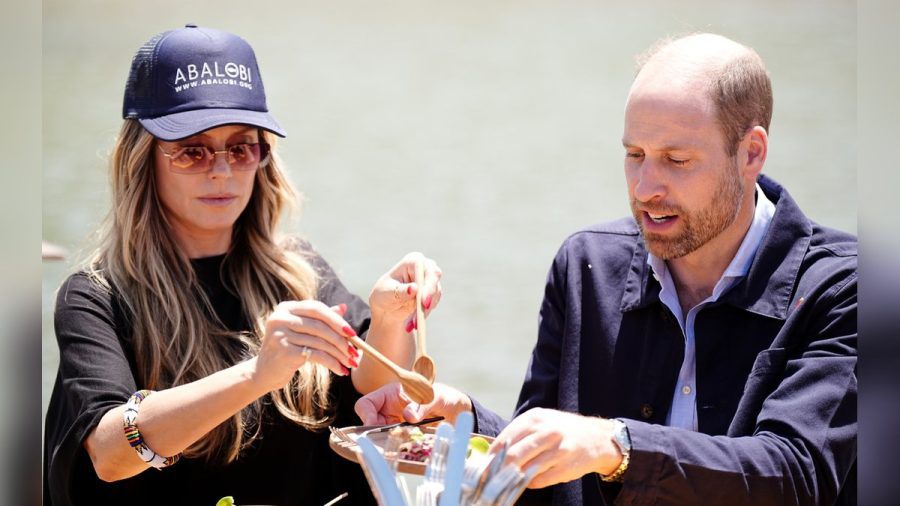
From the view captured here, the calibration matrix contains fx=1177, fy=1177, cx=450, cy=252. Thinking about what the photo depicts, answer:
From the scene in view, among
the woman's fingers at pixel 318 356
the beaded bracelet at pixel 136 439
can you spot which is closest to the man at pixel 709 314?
the woman's fingers at pixel 318 356

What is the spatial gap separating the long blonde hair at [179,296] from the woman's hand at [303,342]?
1.37 feet

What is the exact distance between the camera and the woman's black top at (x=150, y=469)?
2.33 meters

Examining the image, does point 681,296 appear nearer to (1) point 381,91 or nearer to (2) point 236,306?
(2) point 236,306

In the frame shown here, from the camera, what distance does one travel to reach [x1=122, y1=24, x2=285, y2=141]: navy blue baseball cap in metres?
2.48

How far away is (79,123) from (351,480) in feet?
23.6

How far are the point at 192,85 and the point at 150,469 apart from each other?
815 millimetres

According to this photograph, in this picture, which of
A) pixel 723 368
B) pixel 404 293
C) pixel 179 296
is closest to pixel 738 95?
pixel 723 368

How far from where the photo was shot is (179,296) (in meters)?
2.55

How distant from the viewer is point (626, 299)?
2.47m

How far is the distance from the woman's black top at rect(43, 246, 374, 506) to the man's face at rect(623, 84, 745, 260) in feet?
2.38

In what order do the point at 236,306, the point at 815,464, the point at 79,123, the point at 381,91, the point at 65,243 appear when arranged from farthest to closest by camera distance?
1. the point at 381,91
2. the point at 79,123
3. the point at 65,243
4. the point at 236,306
5. the point at 815,464

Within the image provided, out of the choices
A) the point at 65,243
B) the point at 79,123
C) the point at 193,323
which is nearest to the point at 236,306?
the point at 193,323

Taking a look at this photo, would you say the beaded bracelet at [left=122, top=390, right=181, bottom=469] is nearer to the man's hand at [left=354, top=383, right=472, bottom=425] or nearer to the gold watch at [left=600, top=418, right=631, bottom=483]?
the man's hand at [left=354, top=383, right=472, bottom=425]

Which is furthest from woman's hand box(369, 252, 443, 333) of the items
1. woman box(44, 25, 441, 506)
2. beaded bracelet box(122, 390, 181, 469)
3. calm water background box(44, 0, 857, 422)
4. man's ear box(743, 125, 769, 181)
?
calm water background box(44, 0, 857, 422)
